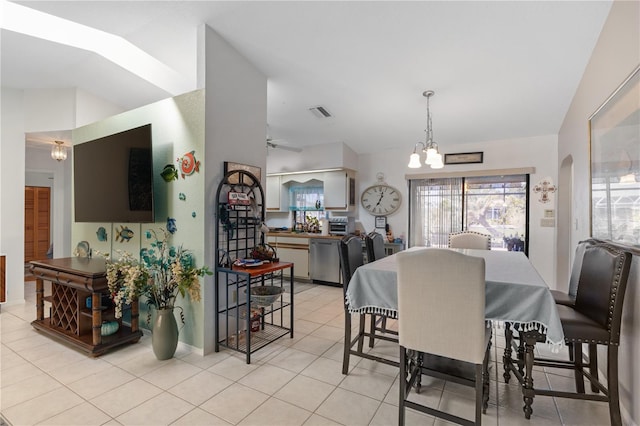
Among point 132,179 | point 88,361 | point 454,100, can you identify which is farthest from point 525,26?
point 88,361

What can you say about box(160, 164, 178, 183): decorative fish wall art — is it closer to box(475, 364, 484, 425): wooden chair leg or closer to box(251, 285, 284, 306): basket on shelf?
box(251, 285, 284, 306): basket on shelf

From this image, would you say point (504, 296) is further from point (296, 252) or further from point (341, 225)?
point (296, 252)

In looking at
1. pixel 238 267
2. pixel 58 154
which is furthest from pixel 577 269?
pixel 58 154

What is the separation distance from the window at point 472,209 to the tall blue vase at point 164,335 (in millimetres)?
3939

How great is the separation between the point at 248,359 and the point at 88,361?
136 cm

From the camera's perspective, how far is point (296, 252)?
5438 mm

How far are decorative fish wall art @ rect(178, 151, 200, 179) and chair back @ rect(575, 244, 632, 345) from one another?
307 centimetres

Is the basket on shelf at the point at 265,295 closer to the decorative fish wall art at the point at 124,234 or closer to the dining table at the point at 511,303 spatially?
the dining table at the point at 511,303

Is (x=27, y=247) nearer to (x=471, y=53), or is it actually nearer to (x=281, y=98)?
(x=281, y=98)

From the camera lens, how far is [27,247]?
6.35m

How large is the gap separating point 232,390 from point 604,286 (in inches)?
100

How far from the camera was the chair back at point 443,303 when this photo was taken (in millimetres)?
1614

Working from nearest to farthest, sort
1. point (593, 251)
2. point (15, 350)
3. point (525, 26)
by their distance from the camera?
1. point (593, 251)
2. point (525, 26)
3. point (15, 350)

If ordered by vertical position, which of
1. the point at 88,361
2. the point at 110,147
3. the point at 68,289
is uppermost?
the point at 110,147
